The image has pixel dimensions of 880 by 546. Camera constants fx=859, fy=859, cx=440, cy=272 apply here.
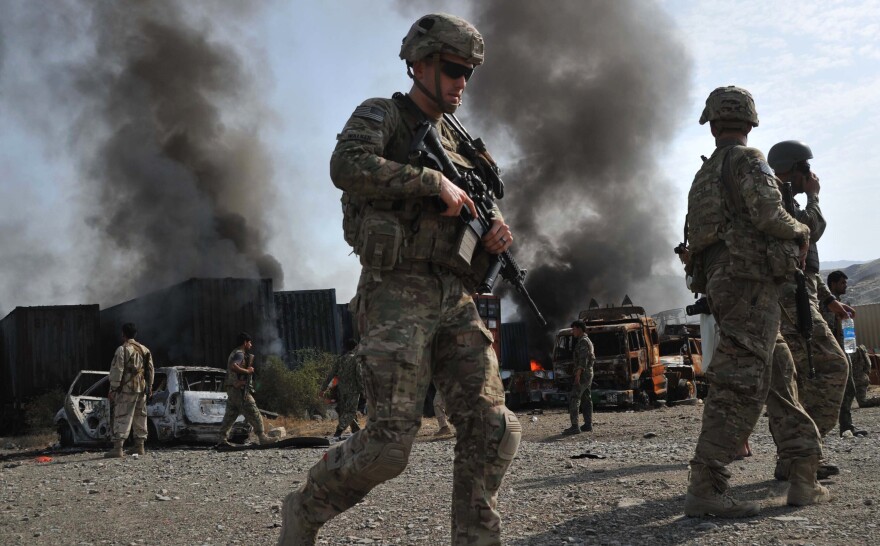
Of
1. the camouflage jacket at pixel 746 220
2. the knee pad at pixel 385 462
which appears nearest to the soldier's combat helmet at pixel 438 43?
the knee pad at pixel 385 462

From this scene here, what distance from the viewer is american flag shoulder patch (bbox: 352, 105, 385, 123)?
112 inches

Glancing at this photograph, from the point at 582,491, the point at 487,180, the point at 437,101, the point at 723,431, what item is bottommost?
the point at 582,491

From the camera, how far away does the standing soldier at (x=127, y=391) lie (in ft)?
34.1

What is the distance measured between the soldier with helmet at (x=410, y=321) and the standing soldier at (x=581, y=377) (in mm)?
9839

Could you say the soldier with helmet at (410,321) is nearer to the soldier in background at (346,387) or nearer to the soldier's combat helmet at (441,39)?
the soldier's combat helmet at (441,39)

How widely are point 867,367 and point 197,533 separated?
10891mm

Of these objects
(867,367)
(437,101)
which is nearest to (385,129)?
(437,101)

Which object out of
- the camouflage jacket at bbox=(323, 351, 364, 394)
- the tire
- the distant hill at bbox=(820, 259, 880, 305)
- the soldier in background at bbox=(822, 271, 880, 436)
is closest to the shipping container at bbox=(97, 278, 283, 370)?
the tire

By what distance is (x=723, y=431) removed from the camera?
3.90 metres

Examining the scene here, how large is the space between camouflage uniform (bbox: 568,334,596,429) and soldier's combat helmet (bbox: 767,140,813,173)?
23.8ft

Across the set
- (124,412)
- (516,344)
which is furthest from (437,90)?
(516,344)

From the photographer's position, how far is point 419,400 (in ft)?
9.15

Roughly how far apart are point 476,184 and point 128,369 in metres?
8.49

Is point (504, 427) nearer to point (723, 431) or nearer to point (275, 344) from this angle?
point (723, 431)
